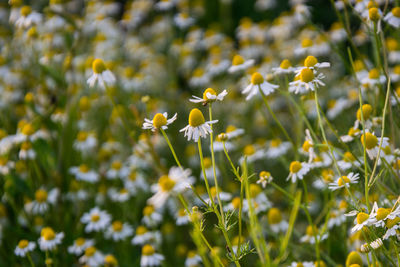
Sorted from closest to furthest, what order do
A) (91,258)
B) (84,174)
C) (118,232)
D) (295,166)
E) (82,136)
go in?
(295,166), (91,258), (118,232), (84,174), (82,136)

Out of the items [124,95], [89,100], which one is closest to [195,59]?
[124,95]

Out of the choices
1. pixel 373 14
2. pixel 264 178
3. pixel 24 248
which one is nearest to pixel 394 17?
pixel 373 14

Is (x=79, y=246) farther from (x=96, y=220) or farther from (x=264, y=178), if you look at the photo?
(x=264, y=178)

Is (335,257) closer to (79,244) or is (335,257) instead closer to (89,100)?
(79,244)

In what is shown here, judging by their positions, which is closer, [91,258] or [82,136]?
[91,258]

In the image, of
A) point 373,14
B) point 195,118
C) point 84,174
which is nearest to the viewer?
point 195,118

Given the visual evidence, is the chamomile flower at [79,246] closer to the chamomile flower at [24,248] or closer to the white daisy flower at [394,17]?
the chamomile flower at [24,248]

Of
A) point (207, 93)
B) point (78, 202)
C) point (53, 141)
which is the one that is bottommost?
point (78, 202)

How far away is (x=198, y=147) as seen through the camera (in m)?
1.67

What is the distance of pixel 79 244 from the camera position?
6.56 ft

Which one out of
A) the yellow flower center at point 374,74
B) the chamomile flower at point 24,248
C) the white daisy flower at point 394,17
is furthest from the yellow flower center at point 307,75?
the chamomile flower at point 24,248

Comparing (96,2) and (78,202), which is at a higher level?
(96,2)

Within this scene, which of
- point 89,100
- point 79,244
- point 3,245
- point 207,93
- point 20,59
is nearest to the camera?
point 207,93

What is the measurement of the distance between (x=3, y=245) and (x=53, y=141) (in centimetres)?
71
